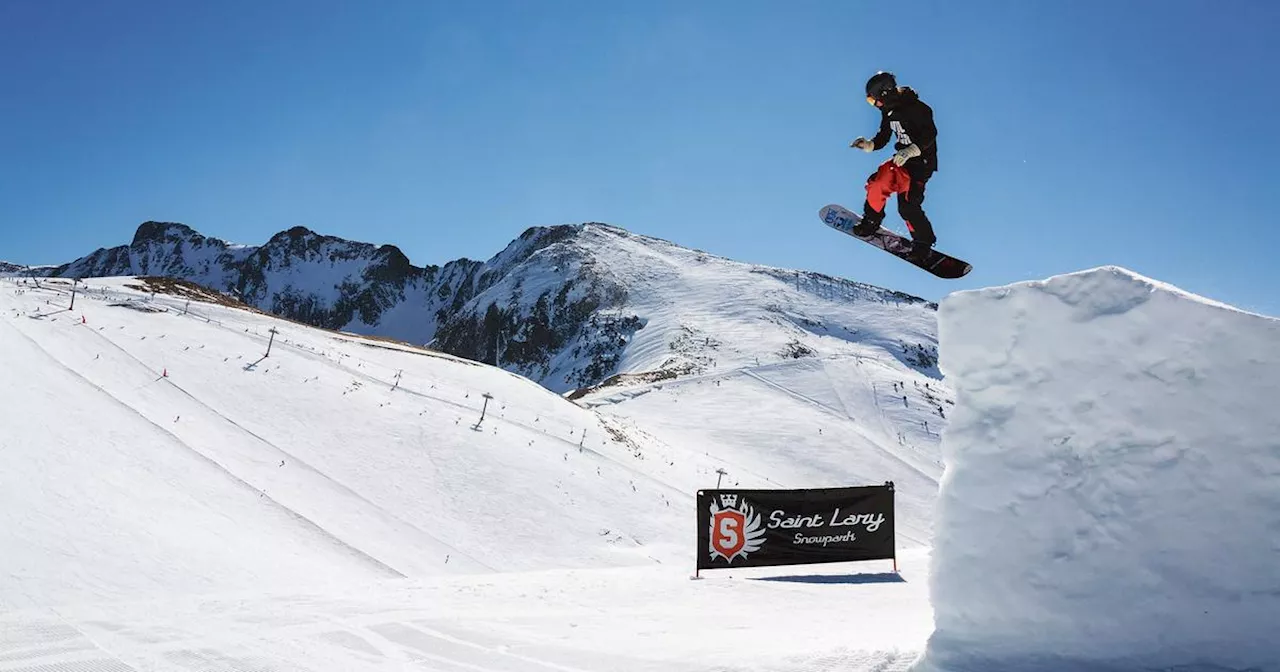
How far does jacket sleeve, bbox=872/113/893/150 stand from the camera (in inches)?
261

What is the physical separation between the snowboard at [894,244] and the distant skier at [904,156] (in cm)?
13

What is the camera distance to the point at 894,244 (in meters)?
7.62

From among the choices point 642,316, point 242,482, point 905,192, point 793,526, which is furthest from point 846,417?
point 642,316

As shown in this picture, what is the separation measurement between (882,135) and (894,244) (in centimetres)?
143

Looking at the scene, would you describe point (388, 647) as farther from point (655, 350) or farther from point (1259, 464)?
point (655, 350)

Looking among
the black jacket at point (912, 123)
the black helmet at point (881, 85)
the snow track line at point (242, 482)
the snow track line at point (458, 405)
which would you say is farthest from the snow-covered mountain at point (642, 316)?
the black helmet at point (881, 85)

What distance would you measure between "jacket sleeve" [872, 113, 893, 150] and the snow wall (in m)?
2.03

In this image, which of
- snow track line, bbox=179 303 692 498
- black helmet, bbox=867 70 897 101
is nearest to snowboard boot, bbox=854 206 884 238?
black helmet, bbox=867 70 897 101

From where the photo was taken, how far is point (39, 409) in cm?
1386

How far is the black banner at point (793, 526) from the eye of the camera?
14281mm

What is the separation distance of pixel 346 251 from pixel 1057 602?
21611 centimetres

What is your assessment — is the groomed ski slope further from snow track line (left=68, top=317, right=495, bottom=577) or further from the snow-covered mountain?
the snow-covered mountain

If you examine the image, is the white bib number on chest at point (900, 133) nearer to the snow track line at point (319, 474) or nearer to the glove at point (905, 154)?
the glove at point (905, 154)

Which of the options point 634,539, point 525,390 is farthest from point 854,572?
point 525,390
